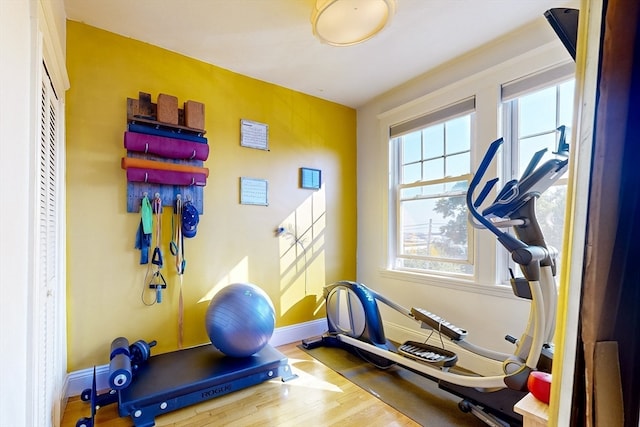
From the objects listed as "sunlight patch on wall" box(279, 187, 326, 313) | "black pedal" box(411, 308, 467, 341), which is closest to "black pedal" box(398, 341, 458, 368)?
"black pedal" box(411, 308, 467, 341)

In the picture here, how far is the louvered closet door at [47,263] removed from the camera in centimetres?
130

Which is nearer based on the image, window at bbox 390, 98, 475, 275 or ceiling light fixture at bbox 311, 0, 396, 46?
ceiling light fixture at bbox 311, 0, 396, 46

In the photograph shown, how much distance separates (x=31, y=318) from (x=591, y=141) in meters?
1.73

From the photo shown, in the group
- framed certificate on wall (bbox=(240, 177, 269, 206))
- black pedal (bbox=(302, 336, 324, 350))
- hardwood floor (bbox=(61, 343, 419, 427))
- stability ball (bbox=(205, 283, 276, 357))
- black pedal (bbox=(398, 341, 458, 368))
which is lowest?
black pedal (bbox=(302, 336, 324, 350))

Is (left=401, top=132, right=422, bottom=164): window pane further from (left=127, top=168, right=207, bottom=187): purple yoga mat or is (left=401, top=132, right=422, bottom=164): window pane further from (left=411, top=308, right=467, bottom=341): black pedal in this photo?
(left=127, top=168, right=207, bottom=187): purple yoga mat

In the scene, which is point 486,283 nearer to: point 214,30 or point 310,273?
point 310,273

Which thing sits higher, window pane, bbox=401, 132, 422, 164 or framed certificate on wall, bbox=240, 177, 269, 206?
window pane, bbox=401, 132, 422, 164

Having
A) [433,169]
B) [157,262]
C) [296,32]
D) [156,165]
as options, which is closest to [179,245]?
[157,262]

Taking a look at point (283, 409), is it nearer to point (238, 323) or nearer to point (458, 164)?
point (238, 323)

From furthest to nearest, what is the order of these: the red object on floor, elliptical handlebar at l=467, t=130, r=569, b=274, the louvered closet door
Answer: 1. elliptical handlebar at l=467, t=130, r=569, b=274
2. the louvered closet door
3. the red object on floor

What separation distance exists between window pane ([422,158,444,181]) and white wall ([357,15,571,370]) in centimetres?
37

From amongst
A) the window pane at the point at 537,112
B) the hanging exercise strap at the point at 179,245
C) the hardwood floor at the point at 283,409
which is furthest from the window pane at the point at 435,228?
the hanging exercise strap at the point at 179,245

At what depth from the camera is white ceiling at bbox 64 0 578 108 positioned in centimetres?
206

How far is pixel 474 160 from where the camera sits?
2617 millimetres
